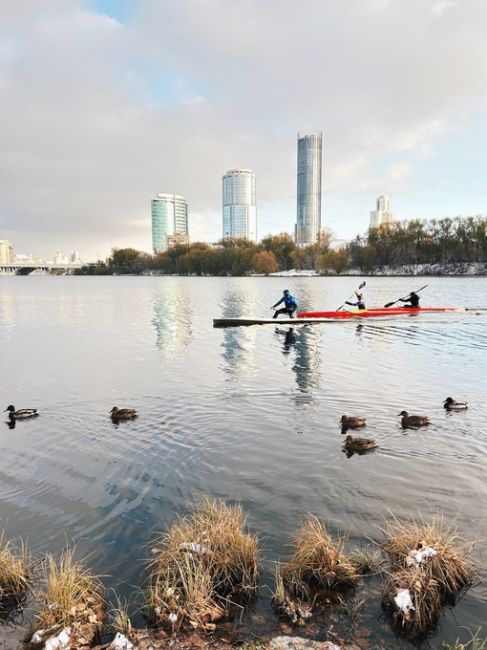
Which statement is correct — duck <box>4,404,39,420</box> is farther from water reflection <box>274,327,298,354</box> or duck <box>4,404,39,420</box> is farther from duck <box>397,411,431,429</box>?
water reflection <box>274,327,298,354</box>

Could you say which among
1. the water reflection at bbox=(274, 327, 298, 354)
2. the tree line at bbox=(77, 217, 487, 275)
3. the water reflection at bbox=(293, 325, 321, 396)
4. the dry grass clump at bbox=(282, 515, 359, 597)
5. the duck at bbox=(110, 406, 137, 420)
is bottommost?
the water reflection at bbox=(274, 327, 298, 354)

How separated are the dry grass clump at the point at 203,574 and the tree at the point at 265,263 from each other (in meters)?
151

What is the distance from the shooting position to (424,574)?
5.51 m

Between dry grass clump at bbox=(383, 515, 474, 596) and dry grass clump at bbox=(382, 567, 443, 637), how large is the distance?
0.15 meters

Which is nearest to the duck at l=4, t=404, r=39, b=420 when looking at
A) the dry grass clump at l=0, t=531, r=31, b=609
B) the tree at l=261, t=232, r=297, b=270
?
the dry grass clump at l=0, t=531, r=31, b=609

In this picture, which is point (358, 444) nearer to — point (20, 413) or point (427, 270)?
point (20, 413)

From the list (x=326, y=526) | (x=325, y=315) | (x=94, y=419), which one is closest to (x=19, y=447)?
(x=94, y=419)

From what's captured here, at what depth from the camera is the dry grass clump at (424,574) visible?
529 centimetres

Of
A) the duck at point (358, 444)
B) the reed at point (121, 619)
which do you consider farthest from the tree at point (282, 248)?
the reed at point (121, 619)

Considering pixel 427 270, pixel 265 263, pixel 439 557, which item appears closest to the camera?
pixel 439 557

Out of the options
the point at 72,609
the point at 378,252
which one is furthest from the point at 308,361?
the point at 378,252

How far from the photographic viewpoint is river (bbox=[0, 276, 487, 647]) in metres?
7.36

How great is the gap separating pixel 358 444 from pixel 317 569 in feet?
15.4

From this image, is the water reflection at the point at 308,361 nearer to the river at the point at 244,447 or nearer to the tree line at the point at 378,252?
the river at the point at 244,447
